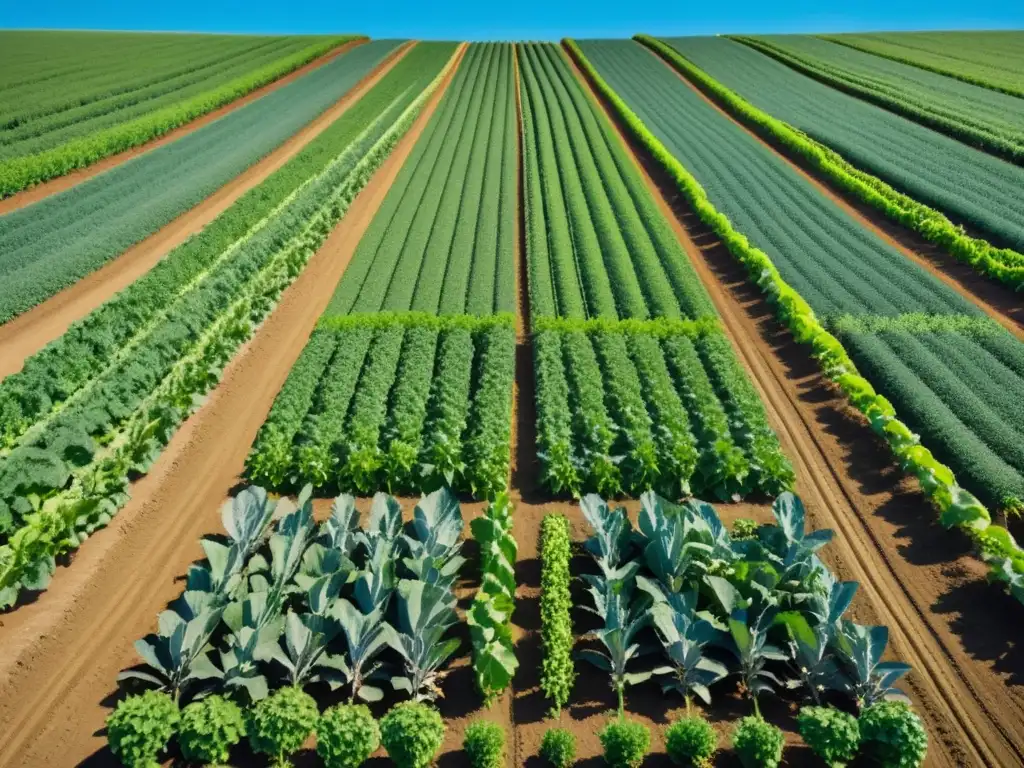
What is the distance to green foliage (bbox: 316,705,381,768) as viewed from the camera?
9539mm

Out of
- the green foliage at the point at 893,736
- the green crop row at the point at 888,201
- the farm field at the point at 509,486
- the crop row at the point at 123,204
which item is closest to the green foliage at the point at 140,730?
the farm field at the point at 509,486

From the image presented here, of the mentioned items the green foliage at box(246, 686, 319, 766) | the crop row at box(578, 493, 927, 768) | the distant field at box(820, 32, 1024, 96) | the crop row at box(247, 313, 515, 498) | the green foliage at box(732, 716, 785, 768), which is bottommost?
the green foliage at box(732, 716, 785, 768)

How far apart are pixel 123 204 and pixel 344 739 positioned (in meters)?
27.3

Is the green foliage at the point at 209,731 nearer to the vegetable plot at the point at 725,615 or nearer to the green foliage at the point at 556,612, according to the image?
the green foliage at the point at 556,612

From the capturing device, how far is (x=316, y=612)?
36.7ft

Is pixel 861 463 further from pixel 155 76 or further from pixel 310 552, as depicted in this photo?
pixel 155 76

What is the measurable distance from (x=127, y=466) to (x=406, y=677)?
27.7ft

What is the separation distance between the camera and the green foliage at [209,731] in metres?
9.65

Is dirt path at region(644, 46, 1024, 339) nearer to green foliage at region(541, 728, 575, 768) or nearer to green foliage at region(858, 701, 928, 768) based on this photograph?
green foliage at region(858, 701, 928, 768)

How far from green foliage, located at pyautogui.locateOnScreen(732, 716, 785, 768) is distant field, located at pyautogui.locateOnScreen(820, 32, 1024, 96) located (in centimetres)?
5200

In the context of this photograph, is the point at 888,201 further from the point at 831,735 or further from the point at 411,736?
the point at 411,736

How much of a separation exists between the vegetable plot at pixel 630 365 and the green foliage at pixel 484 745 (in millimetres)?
5836

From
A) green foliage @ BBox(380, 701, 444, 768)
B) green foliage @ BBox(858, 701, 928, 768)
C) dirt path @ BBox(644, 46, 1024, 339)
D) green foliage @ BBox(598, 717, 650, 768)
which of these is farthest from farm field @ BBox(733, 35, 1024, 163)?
green foliage @ BBox(380, 701, 444, 768)

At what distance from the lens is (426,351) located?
18922 millimetres
